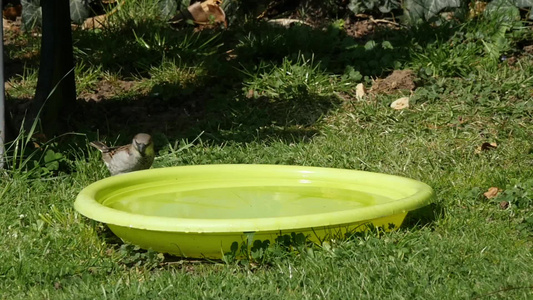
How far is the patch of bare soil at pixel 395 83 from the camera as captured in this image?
24.9 feet

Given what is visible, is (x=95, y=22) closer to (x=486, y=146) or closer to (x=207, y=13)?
(x=207, y=13)

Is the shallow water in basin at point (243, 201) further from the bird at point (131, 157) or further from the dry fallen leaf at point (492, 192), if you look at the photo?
the dry fallen leaf at point (492, 192)

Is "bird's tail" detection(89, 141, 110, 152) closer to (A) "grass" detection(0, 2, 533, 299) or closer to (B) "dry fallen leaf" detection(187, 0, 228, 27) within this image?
(A) "grass" detection(0, 2, 533, 299)

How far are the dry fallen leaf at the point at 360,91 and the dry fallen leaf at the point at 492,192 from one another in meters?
2.28

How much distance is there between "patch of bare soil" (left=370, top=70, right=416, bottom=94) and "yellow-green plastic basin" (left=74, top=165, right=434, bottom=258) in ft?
7.17

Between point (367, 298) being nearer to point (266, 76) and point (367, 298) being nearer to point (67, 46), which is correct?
point (67, 46)

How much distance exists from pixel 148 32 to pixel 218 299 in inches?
214

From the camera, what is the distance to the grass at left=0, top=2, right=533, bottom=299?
4.13 m

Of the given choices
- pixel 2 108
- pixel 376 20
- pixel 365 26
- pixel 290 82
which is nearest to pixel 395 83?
pixel 290 82

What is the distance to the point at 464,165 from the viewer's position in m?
6.00

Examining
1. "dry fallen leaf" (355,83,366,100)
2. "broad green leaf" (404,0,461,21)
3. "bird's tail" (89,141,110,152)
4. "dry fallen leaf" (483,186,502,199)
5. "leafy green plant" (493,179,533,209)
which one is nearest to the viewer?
"leafy green plant" (493,179,533,209)

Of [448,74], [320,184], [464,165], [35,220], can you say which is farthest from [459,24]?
[35,220]

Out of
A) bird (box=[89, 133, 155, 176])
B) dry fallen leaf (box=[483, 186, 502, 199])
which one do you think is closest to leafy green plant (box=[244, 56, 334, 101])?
bird (box=[89, 133, 155, 176])

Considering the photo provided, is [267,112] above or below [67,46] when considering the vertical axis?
below
